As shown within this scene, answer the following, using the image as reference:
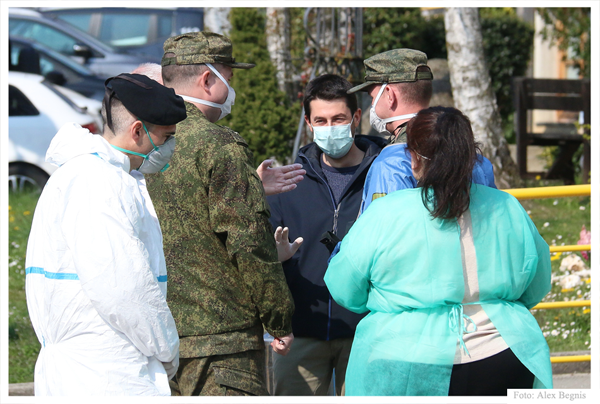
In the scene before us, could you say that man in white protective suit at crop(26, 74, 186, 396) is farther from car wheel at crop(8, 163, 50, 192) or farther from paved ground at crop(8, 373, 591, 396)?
car wheel at crop(8, 163, 50, 192)

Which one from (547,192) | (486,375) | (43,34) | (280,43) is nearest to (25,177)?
(43,34)

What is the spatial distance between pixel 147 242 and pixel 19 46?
9.18m

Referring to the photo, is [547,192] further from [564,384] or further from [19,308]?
[19,308]

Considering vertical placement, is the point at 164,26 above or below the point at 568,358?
above

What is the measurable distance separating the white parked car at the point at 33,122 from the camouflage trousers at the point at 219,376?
21.5ft

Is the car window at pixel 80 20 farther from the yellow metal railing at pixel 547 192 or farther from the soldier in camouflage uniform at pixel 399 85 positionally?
the soldier in camouflage uniform at pixel 399 85

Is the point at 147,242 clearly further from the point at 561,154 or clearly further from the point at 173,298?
the point at 561,154

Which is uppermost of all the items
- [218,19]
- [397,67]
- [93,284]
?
[218,19]

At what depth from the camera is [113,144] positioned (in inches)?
87.1

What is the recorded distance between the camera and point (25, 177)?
863cm

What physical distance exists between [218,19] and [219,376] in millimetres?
7287

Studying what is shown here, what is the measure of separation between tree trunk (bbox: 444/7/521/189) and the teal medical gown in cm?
715

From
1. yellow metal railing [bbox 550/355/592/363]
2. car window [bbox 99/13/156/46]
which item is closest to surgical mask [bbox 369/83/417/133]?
yellow metal railing [bbox 550/355/592/363]
